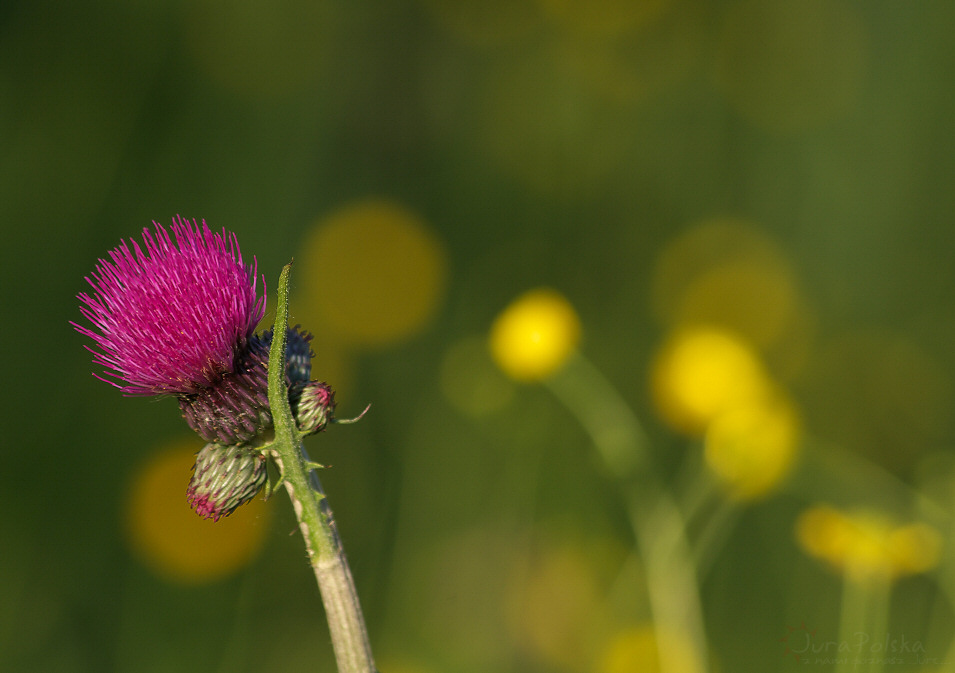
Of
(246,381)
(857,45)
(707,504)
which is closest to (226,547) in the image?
(707,504)

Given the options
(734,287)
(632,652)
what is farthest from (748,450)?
(734,287)

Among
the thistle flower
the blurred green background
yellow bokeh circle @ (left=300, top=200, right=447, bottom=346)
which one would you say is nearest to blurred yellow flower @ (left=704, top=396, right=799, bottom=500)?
the blurred green background

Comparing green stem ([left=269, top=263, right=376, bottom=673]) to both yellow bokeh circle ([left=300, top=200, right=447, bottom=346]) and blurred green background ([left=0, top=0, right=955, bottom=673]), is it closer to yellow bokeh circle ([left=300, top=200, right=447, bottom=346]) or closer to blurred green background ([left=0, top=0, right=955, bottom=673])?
blurred green background ([left=0, top=0, right=955, bottom=673])

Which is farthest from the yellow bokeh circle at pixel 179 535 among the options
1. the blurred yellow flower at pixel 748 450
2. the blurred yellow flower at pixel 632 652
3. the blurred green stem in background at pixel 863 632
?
the blurred green stem in background at pixel 863 632

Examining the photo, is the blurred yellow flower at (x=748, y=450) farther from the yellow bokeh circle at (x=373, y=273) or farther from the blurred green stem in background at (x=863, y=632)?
the yellow bokeh circle at (x=373, y=273)

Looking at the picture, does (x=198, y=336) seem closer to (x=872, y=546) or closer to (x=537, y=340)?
(x=537, y=340)

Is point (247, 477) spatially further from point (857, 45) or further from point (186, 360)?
point (857, 45)
